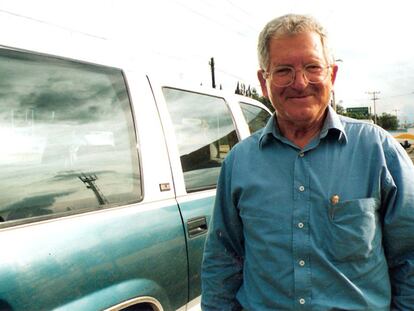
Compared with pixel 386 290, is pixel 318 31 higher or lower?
higher

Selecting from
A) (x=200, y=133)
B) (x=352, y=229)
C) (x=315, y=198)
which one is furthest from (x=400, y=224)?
(x=200, y=133)

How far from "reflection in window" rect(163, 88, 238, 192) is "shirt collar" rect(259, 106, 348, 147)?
986mm

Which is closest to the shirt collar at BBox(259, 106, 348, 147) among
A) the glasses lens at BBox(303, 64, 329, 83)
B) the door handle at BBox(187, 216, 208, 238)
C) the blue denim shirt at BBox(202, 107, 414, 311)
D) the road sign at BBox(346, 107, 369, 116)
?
the blue denim shirt at BBox(202, 107, 414, 311)

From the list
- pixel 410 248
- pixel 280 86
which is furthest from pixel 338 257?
pixel 280 86

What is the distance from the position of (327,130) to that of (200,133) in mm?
1508

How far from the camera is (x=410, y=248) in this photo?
138 centimetres

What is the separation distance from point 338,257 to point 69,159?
1190mm

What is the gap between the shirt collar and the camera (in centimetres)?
144

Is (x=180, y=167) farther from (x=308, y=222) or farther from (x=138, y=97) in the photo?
(x=308, y=222)

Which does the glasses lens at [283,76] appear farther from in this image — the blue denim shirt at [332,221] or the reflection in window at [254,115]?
the reflection in window at [254,115]

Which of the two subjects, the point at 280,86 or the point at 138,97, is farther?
the point at 138,97

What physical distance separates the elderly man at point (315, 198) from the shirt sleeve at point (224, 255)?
50 mm

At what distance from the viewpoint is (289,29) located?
1452 millimetres

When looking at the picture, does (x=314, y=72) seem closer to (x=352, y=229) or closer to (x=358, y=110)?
(x=352, y=229)
